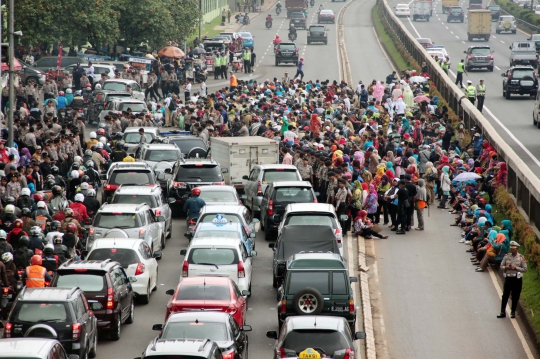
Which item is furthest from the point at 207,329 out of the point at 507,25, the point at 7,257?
the point at 507,25

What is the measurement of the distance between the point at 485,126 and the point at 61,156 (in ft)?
49.0

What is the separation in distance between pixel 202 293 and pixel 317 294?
79.4 inches

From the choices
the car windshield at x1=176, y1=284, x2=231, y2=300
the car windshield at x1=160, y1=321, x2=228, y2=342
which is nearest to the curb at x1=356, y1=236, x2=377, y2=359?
the car windshield at x1=176, y1=284, x2=231, y2=300

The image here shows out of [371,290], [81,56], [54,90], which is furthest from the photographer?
[81,56]

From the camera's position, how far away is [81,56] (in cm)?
5616

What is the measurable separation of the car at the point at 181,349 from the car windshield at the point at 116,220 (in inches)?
330

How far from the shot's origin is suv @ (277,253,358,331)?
59.4 feet

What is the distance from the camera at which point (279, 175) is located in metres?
28.2

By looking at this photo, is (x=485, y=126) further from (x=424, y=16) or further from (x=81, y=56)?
(x=424, y=16)

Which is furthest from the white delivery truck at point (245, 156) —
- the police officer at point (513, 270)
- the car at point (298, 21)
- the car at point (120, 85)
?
the car at point (298, 21)

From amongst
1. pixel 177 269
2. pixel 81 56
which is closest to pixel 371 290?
pixel 177 269

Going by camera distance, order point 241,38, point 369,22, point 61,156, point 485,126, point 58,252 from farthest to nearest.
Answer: point 369,22 → point 241,38 → point 485,126 → point 61,156 → point 58,252

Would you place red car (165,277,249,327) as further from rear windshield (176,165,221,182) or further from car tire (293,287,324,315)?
rear windshield (176,165,221,182)

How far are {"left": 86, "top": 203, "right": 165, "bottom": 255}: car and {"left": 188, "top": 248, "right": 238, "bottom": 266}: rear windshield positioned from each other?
2832mm
